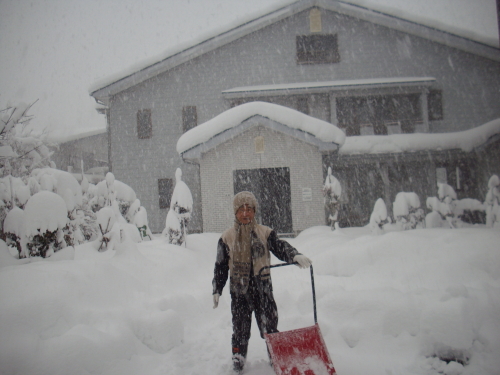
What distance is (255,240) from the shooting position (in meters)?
3.11

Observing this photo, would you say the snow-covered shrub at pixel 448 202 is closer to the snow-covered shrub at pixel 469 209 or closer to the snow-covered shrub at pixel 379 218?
the snow-covered shrub at pixel 469 209

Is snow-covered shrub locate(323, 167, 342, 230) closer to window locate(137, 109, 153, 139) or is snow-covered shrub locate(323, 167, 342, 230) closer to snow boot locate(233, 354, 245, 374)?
snow boot locate(233, 354, 245, 374)

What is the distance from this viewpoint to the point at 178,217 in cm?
893

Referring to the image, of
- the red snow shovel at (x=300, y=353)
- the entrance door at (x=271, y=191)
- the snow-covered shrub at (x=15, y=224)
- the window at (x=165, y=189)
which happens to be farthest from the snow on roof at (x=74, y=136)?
the red snow shovel at (x=300, y=353)

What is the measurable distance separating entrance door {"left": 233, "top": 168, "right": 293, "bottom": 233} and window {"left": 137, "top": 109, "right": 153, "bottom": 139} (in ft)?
20.1

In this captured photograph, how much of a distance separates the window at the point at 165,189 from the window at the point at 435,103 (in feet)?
42.6

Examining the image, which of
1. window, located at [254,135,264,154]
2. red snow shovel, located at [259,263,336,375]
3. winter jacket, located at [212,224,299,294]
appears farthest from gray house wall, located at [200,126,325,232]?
red snow shovel, located at [259,263,336,375]

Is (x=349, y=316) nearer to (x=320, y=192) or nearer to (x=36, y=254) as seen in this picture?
(x=36, y=254)

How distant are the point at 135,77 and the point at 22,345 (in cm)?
1486

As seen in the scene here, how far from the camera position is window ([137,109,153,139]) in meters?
15.8

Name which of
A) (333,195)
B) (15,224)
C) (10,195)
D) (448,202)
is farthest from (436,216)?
(10,195)

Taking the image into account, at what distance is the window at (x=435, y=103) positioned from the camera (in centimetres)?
1611

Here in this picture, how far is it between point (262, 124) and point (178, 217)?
15.1 feet

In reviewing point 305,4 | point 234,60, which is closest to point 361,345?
point 234,60
